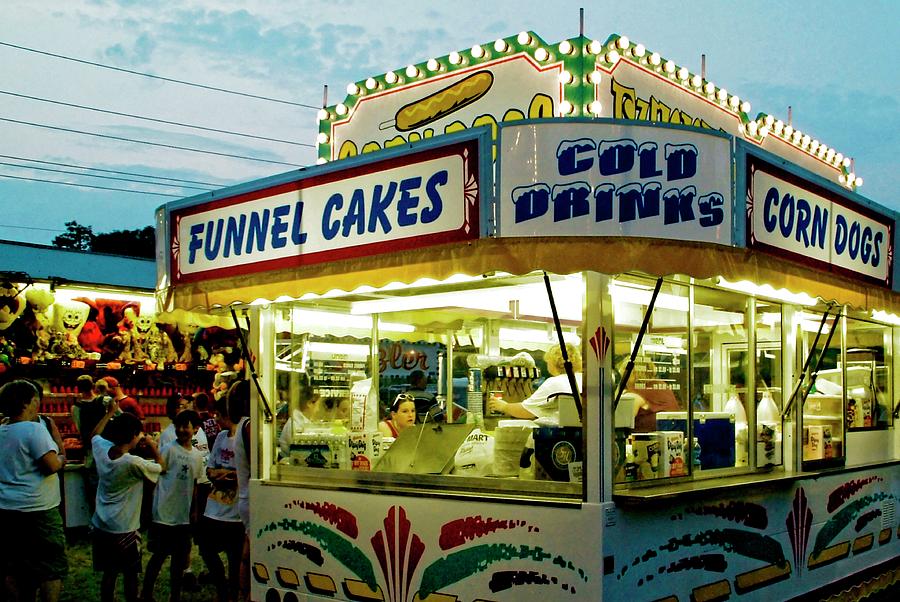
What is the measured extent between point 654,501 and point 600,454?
413mm

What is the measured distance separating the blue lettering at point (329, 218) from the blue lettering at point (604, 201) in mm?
1594

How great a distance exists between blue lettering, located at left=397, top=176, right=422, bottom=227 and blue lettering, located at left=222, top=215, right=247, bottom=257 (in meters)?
1.30

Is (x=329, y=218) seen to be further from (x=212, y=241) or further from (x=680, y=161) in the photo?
(x=680, y=161)

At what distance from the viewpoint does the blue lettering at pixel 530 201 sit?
489cm

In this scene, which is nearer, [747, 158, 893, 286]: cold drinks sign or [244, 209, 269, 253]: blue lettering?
[747, 158, 893, 286]: cold drinks sign

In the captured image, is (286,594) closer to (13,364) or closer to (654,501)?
(654,501)

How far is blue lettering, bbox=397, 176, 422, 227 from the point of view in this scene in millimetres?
5320

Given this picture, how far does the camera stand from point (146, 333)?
13.2 m

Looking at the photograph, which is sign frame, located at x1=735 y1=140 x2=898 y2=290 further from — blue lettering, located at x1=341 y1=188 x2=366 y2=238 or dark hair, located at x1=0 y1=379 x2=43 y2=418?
dark hair, located at x1=0 y1=379 x2=43 y2=418

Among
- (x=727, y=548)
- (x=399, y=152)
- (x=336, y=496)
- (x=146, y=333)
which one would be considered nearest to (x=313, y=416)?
(x=336, y=496)

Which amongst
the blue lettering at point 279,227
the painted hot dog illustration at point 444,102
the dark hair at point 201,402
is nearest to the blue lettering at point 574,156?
the blue lettering at point 279,227

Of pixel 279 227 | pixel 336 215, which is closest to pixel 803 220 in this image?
pixel 336 215

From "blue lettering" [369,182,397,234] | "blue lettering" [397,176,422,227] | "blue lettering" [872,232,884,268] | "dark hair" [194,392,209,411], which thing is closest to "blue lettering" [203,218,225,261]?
"blue lettering" [369,182,397,234]

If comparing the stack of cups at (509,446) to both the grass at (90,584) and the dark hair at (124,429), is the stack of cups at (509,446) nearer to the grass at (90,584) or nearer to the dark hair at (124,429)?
the dark hair at (124,429)
